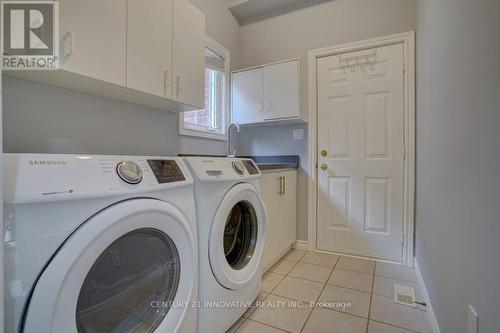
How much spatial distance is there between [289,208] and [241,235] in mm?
943

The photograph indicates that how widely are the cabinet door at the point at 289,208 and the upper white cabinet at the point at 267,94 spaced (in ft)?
2.01

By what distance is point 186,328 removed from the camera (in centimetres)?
98

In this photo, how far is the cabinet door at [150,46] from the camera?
1.29 m

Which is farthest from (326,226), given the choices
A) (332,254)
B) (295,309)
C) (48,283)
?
(48,283)

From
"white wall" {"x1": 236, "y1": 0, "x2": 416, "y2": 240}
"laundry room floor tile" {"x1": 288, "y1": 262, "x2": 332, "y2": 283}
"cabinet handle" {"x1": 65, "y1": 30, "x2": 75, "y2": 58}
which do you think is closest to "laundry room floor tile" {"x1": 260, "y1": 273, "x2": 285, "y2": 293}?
"laundry room floor tile" {"x1": 288, "y1": 262, "x2": 332, "y2": 283}

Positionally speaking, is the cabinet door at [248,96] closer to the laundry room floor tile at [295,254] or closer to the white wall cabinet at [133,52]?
the white wall cabinet at [133,52]

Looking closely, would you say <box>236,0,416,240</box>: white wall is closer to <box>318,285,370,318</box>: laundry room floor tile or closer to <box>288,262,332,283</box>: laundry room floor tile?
<box>288,262,332,283</box>: laundry room floor tile

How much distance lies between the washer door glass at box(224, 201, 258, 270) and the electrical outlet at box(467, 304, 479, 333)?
99cm

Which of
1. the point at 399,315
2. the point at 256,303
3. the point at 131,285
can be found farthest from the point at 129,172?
the point at 399,315

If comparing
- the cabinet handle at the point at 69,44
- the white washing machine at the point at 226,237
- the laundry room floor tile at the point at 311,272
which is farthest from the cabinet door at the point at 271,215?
the cabinet handle at the point at 69,44

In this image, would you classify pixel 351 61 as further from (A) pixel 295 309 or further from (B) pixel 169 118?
(A) pixel 295 309

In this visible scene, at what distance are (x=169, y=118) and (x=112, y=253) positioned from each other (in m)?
1.39

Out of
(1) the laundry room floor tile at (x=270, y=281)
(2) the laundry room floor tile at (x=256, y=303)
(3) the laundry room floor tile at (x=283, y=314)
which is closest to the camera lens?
(3) the laundry room floor tile at (x=283, y=314)

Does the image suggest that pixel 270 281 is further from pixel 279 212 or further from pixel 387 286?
pixel 387 286
